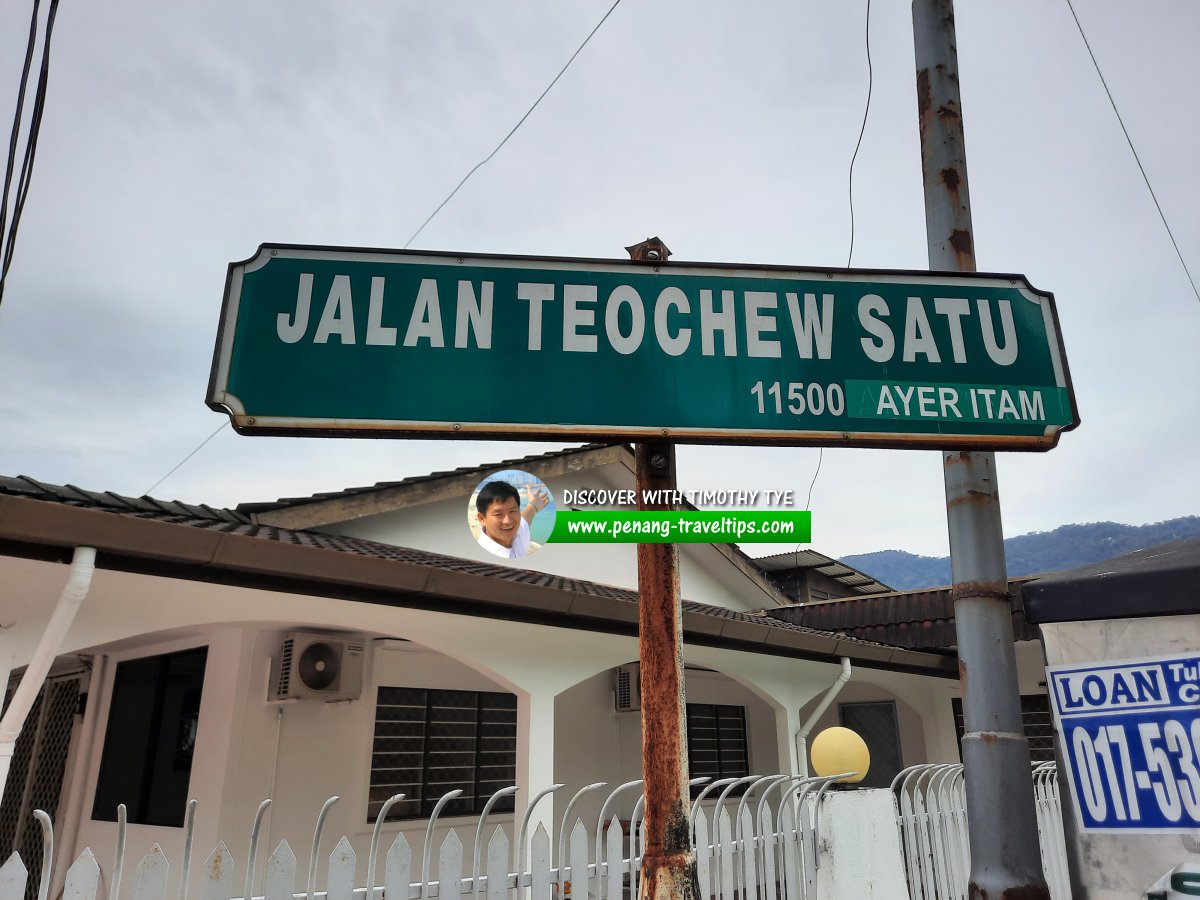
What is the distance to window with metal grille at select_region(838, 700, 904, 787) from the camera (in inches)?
557

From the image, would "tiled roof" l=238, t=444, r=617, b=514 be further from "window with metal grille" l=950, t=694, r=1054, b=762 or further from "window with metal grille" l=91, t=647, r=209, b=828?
"window with metal grille" l=950, t=694, r=1054, b=762

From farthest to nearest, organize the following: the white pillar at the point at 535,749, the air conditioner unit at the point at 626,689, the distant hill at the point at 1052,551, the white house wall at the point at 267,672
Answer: the distant hill at the point at 1052,551 → the air conditioner unit at the point at 626,689 → the white pillar at the point at 535,749 → the white house wall at the point at 267,672

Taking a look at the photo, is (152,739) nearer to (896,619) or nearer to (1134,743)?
(1134,743)

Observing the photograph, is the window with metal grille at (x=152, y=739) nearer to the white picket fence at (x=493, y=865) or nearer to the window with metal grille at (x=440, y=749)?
the window with metal grille at (x=440, y=749)

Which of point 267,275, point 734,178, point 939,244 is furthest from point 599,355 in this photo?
point 734,178

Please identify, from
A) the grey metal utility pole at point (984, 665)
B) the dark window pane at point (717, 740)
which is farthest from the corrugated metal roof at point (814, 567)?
the grey metal utility pole at point (984, 665)

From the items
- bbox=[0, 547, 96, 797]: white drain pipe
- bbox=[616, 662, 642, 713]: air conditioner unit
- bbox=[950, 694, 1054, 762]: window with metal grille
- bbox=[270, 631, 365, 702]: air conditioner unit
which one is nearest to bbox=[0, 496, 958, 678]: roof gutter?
bbox=[0, 547, 96, 797]: white drain pipe

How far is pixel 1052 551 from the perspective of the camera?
13975 centimetres

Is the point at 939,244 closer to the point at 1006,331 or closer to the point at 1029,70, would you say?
the point at 1006,331

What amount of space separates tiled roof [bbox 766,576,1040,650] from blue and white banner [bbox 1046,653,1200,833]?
10.8 meters

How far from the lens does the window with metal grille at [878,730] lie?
1416cm

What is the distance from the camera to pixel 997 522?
6.12 feet

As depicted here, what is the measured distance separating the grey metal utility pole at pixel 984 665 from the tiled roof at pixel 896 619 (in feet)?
35.0

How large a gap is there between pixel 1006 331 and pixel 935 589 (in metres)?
11.8
